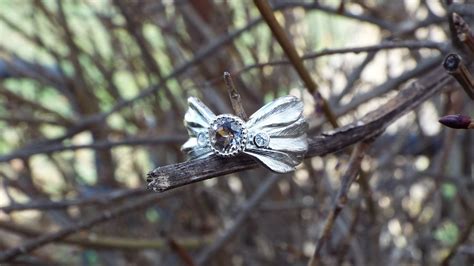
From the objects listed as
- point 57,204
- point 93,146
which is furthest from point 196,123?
point 57,204

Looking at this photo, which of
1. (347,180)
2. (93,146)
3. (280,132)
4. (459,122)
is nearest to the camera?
(459,122)

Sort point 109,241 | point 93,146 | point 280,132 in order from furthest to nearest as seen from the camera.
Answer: point 109,241 < point 93,146 < point 280,132

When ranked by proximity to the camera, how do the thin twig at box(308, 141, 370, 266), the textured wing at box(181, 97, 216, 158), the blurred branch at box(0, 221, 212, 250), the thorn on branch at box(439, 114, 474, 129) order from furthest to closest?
the blurred branch at box(0, 221, 212, 250) < the thin twig at box(308, 141, 370, 266) < the textured wing at box(181, 97, 216, 158) < the thorn on branch at box(439, 114, 474, 129)

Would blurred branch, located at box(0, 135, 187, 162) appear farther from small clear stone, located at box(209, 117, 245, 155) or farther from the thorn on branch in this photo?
the thorn on branch

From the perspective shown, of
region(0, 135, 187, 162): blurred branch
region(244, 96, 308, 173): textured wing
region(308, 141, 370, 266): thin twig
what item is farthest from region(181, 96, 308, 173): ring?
region(0, 135, 187, 162): blurred branch

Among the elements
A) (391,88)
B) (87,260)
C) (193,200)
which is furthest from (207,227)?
(391,88)

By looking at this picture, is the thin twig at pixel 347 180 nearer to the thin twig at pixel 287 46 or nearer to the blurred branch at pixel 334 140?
the blurred branch at pixel 334 140

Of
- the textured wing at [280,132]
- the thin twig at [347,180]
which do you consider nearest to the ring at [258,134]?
the textured wing at [280,132]

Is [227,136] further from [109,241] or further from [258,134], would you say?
[109,241]
